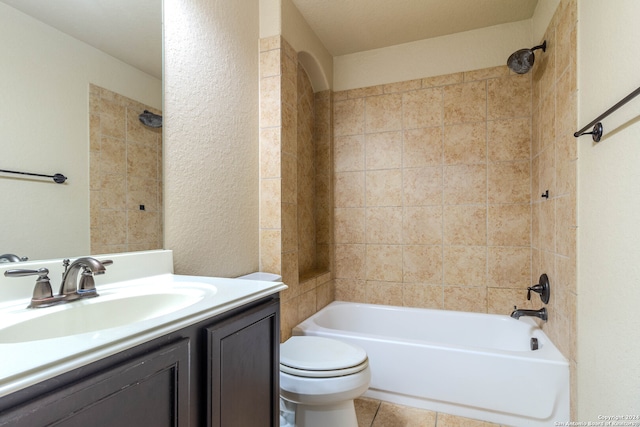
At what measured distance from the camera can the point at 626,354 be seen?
988mm

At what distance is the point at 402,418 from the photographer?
5.73 feet

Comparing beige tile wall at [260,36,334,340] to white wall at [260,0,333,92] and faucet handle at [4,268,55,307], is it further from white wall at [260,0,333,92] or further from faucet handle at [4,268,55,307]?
faucet handle at [4,268,55,307]

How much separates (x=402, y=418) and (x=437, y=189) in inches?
59.9

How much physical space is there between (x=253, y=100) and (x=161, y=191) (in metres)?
0.83

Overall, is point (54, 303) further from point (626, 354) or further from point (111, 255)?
point (626, 354)

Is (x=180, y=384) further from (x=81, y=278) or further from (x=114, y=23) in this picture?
(x=114, y=23)

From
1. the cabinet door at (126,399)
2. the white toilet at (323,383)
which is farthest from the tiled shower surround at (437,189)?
the cabinet door at (126,399)

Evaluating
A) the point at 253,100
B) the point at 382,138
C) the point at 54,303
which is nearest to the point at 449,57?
the point at 382,138

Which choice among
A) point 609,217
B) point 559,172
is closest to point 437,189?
point 559,172

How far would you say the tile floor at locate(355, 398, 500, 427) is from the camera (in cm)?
169

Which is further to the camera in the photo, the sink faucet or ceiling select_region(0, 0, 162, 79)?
ceiling select_region(0, 0, 162, 79)

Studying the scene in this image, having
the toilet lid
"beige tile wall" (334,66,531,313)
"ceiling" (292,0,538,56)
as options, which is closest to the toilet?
the toilet lid

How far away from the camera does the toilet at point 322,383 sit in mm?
1352

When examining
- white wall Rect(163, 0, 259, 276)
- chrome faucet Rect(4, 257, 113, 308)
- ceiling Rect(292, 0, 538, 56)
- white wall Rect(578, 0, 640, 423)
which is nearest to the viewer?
chrome faucet Rect(4, 257, 113, 308)
